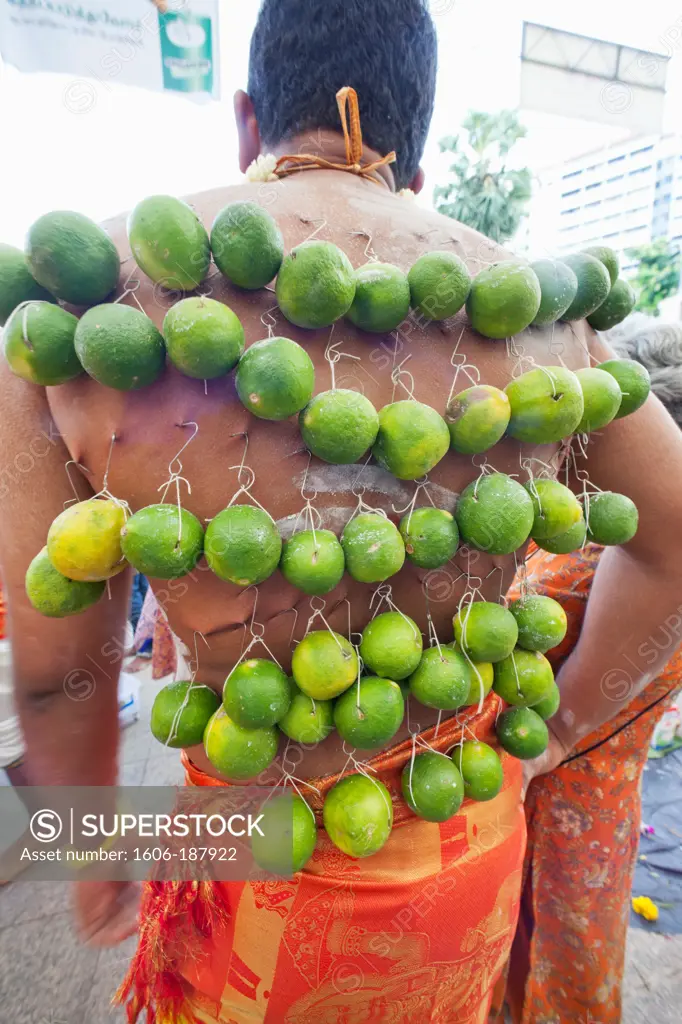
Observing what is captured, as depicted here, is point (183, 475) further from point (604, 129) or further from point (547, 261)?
point (604, 129)

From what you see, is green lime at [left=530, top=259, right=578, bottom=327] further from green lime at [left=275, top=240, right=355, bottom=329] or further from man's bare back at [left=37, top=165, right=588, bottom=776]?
green lime at [left=275, top=240, right=355, bottom=329]

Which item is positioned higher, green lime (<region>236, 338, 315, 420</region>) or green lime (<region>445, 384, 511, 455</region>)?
green lime (<region>236, 338, 315, 420</region>)

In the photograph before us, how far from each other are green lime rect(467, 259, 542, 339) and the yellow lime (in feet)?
2.04

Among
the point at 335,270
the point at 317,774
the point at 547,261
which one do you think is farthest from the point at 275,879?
the point at 547,261

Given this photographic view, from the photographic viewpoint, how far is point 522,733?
3.39 ft

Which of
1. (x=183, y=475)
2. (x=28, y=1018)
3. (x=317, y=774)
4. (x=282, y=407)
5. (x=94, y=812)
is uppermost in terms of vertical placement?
(x=282, y=407)

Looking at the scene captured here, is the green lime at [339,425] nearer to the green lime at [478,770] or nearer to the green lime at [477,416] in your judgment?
the green lime at [477,416]

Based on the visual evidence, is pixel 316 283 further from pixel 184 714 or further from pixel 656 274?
pixel 656 274

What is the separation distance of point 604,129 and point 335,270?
3833mm

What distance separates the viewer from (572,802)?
1.83 metres

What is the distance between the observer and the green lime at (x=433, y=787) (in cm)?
87

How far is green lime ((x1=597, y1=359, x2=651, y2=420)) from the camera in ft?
3.14

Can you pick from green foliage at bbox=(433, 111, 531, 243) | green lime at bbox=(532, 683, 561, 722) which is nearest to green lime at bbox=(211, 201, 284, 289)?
green lime at bbox=(532, 683, 561, 722)

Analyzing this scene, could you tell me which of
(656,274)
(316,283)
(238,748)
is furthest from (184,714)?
(656,274)
